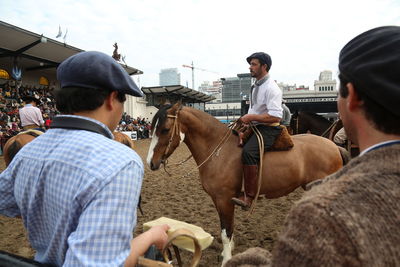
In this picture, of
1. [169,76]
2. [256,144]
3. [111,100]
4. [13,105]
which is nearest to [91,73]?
[111,100]

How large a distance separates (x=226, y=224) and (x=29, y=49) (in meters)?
19.9

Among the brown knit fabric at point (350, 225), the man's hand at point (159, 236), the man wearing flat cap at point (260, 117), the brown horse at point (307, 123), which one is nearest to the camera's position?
the brown knit fabric at point (350, 225)

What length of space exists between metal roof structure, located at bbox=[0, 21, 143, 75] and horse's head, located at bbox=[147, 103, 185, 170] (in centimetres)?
1456

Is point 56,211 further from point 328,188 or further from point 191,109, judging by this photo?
point 191,109

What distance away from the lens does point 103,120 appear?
1.18 meters

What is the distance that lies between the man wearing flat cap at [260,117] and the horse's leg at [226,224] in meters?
0.14

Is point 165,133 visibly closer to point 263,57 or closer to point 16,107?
point 263,57

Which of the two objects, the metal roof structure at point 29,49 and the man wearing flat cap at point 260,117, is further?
the metal roof structure at point 29,49

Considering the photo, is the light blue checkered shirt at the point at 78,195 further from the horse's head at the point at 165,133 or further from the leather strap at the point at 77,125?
the horse's head at the point at 165,133

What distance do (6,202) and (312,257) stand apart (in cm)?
134

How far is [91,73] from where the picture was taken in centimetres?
109

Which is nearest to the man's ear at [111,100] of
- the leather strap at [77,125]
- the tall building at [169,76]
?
the leather strap at [77,125]

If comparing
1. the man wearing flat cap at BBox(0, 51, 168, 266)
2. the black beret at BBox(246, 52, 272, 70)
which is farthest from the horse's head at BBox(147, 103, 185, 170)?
the man wearing flat cap at BBox(0, 51, 168, 266)

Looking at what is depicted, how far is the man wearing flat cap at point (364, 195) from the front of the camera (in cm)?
64
